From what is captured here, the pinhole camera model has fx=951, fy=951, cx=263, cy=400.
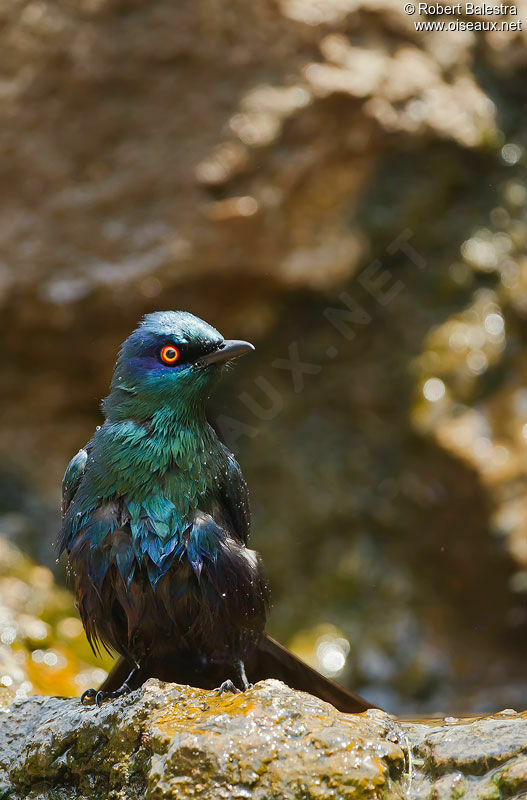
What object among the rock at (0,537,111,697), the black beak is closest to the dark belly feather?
the black beak

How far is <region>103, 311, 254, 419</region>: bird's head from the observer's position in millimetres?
4508

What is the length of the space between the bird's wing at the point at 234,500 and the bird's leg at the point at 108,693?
0.82 meters

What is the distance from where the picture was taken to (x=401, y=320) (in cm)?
844

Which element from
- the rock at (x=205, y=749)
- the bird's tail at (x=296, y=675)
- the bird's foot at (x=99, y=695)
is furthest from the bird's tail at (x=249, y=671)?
the rock at (x=205, y=749)

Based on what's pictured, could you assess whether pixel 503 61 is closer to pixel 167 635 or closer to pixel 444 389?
pixel 444 389

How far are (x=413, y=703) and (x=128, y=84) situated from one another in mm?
5592

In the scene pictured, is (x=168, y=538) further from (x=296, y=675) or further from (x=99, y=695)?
(x=296, y=675)

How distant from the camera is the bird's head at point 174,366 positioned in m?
4.51

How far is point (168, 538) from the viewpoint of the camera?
4234mm

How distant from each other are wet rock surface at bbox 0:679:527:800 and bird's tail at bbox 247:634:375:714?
1.38ft

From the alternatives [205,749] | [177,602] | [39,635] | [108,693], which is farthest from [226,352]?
[39,635]

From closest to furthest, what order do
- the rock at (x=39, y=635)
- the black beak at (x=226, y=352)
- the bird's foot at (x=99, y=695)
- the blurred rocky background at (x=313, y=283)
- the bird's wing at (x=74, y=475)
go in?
the bird's foot at (x=99, y=695), the black beak at (x=226, y=352), the bird's wing at (x=74, y=475), the rock at (x=39, y=635), the blurred rocky background at (x=313, y=283)

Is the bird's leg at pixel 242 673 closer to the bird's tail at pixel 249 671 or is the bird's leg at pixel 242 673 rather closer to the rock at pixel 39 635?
the bird's tail at pixel 249 671

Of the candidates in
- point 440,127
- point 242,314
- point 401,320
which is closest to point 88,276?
point 242,314
